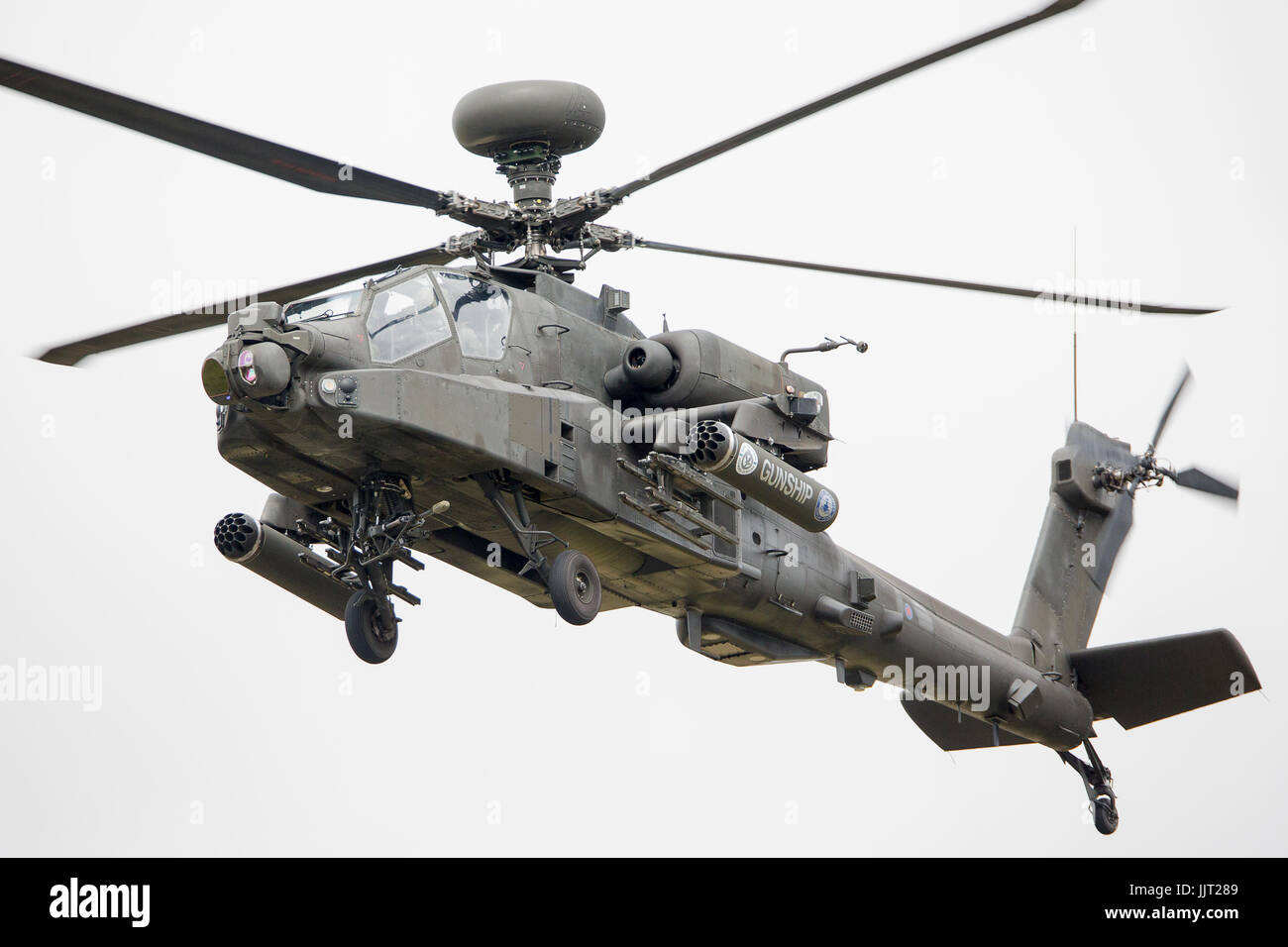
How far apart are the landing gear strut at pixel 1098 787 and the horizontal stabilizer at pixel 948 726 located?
743 millimetres

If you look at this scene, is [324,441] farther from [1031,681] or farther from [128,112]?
[1031,681]

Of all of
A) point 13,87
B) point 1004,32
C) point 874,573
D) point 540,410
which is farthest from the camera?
point 874,573

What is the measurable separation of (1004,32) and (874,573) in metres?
5.62

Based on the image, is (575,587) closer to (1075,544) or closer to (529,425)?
(529,425)

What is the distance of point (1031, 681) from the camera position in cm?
1644

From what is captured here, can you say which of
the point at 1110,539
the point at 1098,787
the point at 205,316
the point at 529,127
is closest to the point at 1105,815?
the point at 1098,787

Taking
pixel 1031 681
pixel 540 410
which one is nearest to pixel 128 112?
pixel 540 410

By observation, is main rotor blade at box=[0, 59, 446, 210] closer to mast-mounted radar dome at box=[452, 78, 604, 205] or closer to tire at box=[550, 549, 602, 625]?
mast-mounted radar dome at box=[452, 78, 604, 205]

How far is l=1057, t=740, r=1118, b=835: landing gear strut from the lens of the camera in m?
16.7

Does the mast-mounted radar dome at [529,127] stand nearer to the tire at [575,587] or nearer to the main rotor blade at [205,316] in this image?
the main rotor blade at [205,316]

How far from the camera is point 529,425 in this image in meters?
11.6

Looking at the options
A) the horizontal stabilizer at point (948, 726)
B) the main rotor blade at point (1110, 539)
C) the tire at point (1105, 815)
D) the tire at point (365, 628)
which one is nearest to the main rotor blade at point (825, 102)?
the tire at point (365, 628)

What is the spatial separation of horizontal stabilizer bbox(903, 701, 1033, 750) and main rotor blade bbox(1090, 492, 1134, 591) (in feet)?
6.73

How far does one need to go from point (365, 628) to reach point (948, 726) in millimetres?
7300
